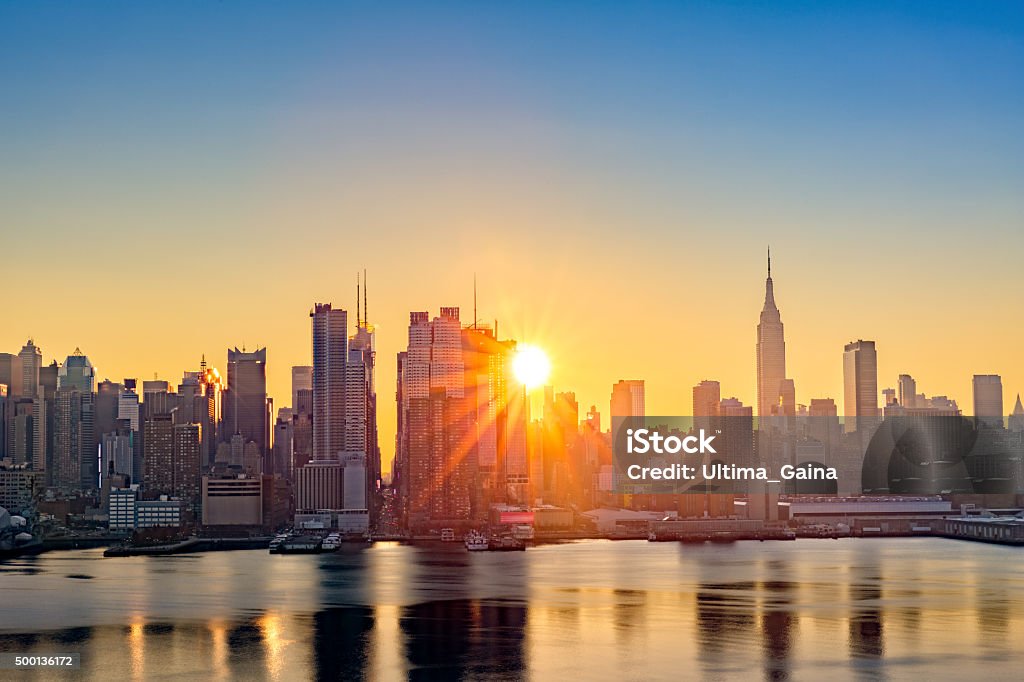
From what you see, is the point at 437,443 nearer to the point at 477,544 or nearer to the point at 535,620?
the point at 477,544

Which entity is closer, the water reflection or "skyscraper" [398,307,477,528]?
the water reflection

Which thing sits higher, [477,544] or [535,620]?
[535,620]

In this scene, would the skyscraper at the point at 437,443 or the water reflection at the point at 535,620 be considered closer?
the water reflection at the point at 535,620

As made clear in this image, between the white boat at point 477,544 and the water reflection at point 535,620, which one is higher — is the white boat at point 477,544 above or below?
below

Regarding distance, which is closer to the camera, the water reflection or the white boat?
the water reflection

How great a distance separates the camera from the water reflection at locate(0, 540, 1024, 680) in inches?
1248

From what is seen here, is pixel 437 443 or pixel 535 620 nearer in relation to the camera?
pixel 535 620

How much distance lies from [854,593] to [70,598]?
32.3 m

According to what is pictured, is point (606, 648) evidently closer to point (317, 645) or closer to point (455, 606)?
point (317, 645)

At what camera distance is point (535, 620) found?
135ft

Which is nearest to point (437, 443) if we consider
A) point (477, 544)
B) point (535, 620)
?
point (477, 544)

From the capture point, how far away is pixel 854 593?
5016cm

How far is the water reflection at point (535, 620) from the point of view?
104ft

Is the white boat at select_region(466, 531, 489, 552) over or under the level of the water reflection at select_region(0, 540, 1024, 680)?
under
